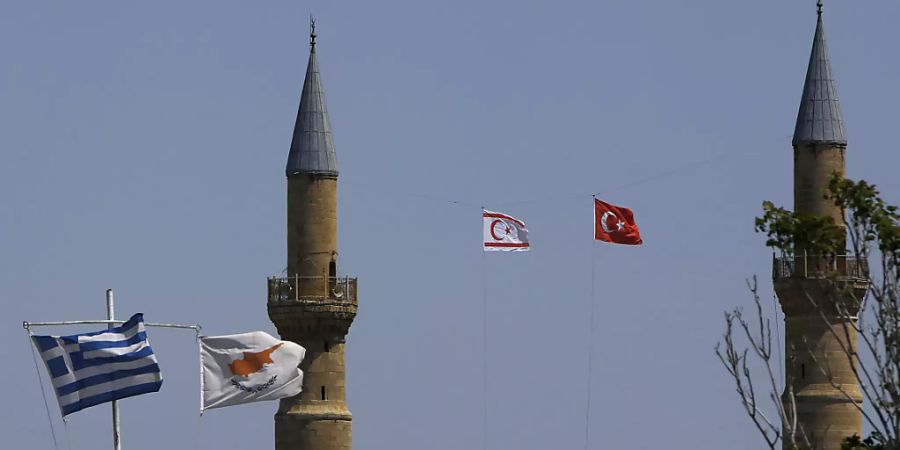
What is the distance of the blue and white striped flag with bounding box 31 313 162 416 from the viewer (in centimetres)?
6800

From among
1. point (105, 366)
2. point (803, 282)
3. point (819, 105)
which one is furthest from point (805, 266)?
point (105, 366)

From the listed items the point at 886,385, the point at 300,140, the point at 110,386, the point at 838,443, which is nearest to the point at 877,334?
the point at 886,385

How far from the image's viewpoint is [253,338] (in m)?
78.3

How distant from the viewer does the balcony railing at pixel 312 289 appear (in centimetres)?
10056

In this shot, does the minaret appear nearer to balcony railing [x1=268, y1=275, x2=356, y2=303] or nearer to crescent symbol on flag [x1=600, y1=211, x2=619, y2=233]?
balcony railing [x1=268, y1=275, x2=356, y2=303]

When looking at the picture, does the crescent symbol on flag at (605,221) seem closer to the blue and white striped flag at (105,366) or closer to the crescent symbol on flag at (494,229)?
the crescent symbol on flag at (494,229)

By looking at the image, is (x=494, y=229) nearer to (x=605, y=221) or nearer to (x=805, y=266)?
(x=605, y=221)

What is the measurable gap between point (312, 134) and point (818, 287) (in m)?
18.4

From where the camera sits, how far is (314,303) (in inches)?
3947

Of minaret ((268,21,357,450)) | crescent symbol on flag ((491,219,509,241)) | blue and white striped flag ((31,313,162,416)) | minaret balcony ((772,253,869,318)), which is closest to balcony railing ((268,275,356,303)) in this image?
minaret ((268,21,357,450))

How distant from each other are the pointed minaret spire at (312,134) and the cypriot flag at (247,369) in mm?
19885

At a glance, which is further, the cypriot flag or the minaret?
the minaret

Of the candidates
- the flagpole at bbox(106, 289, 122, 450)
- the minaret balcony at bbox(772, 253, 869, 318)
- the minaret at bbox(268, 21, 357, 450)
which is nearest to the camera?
the flagpole at bbox(106, 289, 122, 450)

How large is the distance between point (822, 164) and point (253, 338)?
2969 centimetres
